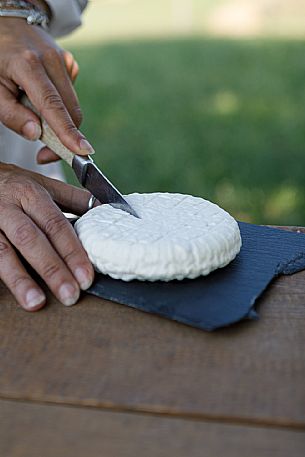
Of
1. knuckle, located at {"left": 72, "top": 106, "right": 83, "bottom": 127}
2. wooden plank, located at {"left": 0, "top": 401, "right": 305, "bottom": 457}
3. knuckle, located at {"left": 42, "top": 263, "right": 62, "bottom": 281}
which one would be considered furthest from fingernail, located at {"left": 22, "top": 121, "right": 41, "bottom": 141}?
wooden plank, located at {"left": 0, "top": 401, "right": 305, "bottom": 457}

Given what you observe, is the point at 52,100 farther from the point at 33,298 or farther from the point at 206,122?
the point at 206,122

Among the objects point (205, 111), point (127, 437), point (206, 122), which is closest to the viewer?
point (127, 437)

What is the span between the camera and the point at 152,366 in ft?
3.36

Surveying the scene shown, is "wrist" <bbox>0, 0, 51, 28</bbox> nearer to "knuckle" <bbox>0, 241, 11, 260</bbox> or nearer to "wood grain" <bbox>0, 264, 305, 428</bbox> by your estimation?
"knuckle" <bbox>0, 241, 11, 260</bbox>

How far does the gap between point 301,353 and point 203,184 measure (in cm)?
292

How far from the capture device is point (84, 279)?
1.25m

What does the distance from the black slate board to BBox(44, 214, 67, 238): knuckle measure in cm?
12

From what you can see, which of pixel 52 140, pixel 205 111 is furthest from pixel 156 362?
pixel 205 111

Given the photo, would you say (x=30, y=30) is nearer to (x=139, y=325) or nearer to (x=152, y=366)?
(x=139, y=325)

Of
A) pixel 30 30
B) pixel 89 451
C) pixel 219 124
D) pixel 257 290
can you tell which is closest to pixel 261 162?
pixel 219 124

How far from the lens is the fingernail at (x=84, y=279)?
124cm

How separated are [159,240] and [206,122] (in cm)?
376

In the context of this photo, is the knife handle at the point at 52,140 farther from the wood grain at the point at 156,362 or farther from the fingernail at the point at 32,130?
the wood grain at the point at 156,362

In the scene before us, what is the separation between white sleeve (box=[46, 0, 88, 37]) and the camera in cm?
200
